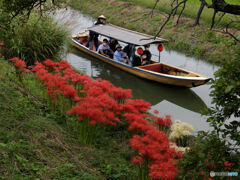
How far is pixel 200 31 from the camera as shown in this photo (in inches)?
638

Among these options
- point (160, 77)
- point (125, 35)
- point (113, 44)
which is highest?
point (125, 35)

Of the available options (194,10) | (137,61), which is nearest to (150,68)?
(137,61)

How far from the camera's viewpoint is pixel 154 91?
10531 mm

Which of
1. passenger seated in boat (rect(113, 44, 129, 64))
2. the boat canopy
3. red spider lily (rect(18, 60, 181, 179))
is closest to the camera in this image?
red spider lily (rect(18, 60, 181, 179))

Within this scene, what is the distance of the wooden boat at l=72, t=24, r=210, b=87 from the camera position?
998cm

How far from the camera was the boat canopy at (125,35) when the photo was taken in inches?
433

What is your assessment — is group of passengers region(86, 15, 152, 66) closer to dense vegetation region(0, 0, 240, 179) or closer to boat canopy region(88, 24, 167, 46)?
boat canopy region(88, 24, 167, 46)

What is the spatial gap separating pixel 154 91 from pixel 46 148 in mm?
6535

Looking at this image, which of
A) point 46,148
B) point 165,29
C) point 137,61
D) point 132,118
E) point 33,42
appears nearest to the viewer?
point 46,148

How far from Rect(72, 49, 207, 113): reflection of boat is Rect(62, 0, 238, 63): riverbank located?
73.4 inches

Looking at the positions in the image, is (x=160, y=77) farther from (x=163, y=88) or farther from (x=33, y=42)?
(x=33, y=42)

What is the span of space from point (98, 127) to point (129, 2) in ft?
64.1

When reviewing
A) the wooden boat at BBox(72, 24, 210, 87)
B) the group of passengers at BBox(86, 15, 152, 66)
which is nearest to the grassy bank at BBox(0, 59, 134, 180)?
the wooden boat at BBox(72, 24, 210, 87)

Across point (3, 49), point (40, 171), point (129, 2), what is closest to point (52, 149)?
point (40, 171)
